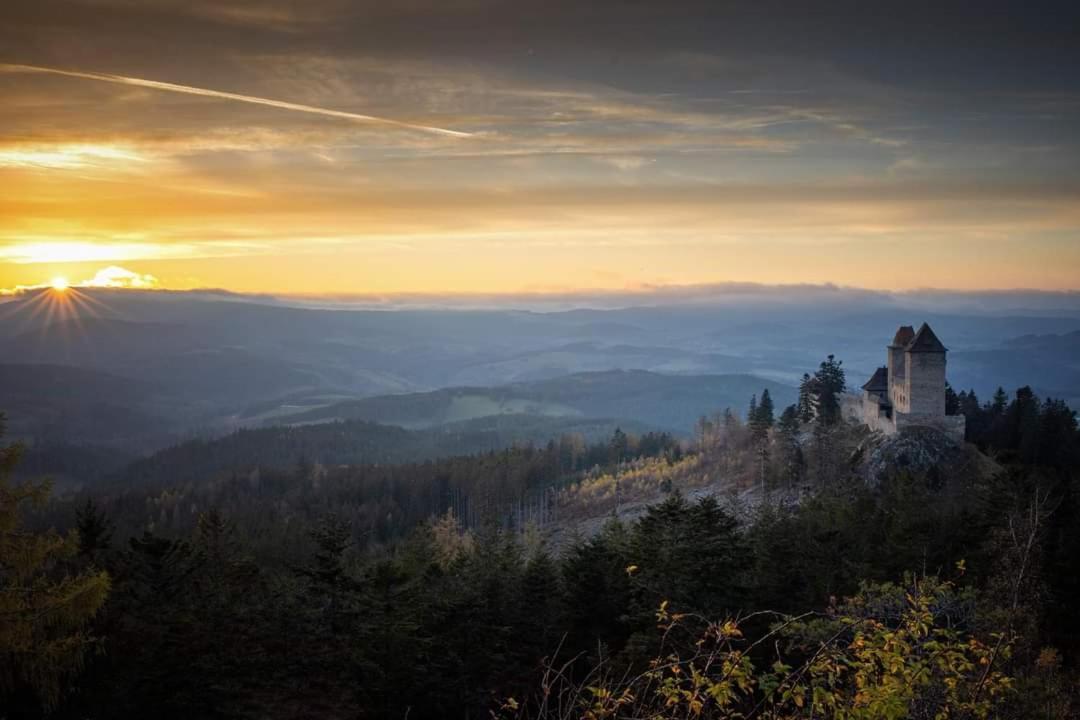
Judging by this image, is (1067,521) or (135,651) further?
(1067,521)

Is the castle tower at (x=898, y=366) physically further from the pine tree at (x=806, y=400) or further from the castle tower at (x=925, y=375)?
the pine tree at (x=806, y=400)

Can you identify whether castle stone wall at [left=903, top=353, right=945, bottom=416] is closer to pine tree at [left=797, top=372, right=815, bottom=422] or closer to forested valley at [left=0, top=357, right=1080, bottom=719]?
forested valley at [left=0, top=357, right=1080, bottom=719]

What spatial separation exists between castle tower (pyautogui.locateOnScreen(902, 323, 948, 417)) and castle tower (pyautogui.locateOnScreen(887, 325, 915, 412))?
3.33 feet

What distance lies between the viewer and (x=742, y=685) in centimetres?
741

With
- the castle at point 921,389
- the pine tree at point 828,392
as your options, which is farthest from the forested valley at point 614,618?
the pine tree at point 828,392

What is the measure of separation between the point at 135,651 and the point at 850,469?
50.5 metres

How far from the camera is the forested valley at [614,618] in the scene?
9.20 m

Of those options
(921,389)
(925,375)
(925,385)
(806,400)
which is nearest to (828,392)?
(806,400)

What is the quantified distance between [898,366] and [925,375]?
3.65 metres

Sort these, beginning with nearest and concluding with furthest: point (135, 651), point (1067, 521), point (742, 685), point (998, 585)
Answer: point (742, 685)
point (135, 651)
point (998, 585)
point (1067, 521)

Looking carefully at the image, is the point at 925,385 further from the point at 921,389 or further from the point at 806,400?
the point at 806,400

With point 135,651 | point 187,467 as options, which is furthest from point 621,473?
point 187,467

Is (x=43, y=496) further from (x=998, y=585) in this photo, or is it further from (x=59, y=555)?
(x=998, y=585)

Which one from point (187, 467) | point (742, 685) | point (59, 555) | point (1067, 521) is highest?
point (742, 685)
